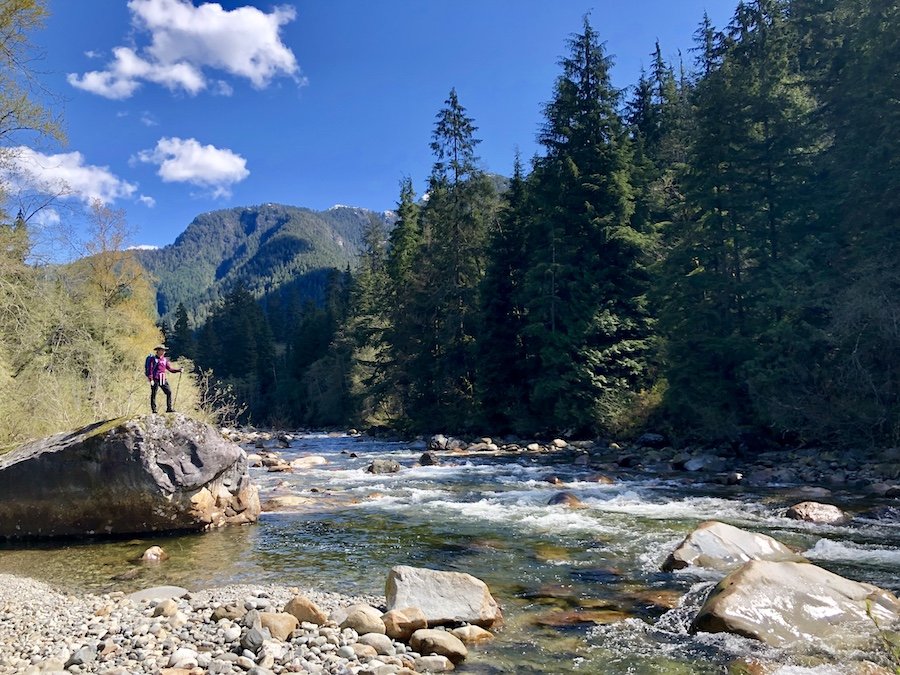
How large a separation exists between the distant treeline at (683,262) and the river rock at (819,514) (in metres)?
7.34

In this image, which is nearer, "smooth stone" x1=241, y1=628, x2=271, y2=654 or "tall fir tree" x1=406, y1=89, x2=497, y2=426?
"smooth stone" x1=241, y1=628, x2=271, y2=654

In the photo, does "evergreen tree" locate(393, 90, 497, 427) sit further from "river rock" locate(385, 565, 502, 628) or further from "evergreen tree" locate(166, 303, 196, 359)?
"evergreen tree" locate(166, 303, 196, 359)

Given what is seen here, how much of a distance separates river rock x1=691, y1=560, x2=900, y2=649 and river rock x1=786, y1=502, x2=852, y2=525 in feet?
14.0

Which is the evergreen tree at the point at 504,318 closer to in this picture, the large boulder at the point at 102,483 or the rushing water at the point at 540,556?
the rushing water at the point at 540,556

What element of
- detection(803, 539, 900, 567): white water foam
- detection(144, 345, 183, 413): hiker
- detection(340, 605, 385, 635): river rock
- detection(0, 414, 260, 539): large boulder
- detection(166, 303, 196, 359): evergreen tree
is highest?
detection(166, 303, 196, 359): evergreen tree

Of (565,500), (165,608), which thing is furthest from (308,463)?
(165,608)

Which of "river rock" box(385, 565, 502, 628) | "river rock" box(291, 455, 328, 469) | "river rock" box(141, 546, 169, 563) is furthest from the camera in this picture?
"river rock" box(291, 455, 328, 469)

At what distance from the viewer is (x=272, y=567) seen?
8.88 metres

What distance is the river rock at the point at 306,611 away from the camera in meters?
6.22

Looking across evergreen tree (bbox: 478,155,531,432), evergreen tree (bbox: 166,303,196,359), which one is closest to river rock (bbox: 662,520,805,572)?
evergreen tree (bbox: 478,155,531,432)

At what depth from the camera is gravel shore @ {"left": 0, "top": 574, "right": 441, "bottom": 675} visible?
524cm

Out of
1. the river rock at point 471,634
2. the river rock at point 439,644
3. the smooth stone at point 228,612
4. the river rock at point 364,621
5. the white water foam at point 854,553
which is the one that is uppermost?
the smooth stone at point 228,612

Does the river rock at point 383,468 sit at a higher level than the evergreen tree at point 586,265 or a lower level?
lower

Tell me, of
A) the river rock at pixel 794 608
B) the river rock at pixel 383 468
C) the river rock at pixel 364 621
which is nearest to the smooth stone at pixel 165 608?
the river rock at pixel 364 621
